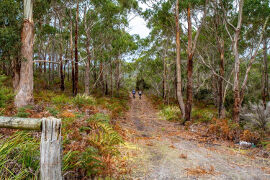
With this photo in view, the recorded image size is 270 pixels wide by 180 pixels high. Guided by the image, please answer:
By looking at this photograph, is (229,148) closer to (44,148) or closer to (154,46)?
(44,148)

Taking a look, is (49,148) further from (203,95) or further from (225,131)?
(203,95)

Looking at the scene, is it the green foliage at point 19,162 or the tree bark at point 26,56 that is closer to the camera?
the green foliage at point 19,162

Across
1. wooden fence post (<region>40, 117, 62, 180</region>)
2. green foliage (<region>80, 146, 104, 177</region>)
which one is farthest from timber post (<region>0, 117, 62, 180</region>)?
green foliage (<region>80, 146, 104, 177</region>)

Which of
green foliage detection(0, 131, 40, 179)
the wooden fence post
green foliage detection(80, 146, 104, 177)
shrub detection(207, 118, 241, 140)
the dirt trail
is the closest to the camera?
the wooden fence post

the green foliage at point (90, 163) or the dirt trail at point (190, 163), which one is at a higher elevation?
the green foliage at point (90, 163)

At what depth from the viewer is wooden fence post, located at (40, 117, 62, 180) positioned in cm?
173

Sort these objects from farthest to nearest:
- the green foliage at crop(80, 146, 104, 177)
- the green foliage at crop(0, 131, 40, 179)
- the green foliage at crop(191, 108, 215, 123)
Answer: the green foliage at crop(191, 108, 215, 123) < the green foliage at crop(80, 146, 104, 177) < the green foliage at crop(0, 131, 40, 179)

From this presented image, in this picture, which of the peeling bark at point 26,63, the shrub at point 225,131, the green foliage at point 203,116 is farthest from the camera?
the green foliage at point 203,116

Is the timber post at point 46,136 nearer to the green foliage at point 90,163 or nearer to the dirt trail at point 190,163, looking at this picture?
the green foliage at point 90,163

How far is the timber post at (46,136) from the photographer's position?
173 cm

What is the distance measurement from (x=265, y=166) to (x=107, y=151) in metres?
3.67

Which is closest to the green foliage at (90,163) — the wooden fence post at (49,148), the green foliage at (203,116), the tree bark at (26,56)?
the wooden fence post at (49,148)

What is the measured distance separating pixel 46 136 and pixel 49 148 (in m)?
0.13

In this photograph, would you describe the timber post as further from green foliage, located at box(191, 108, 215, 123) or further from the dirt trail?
green foliage, located at box(191, 108, 215, 123)
